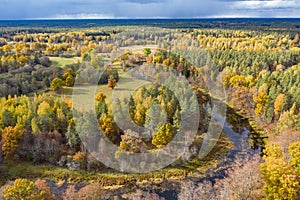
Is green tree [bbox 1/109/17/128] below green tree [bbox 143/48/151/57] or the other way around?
below

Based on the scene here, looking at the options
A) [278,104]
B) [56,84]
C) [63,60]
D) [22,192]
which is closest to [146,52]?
[63,60]

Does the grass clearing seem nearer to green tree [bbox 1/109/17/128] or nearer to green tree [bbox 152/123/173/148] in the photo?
green tree [bbox 1/109/17/128]

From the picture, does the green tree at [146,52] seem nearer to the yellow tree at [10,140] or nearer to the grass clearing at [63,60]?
the grass clearing at [63,60]

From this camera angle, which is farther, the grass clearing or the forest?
the grass clearing

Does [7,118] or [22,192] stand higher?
[7,118]

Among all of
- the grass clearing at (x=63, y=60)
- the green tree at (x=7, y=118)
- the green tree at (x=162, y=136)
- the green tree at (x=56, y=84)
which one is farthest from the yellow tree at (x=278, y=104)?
the grass clearing at (x=63, y=60)

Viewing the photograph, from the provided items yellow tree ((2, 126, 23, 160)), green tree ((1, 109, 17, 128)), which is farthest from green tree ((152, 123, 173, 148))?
green tree ((1, 109, 17, 128))

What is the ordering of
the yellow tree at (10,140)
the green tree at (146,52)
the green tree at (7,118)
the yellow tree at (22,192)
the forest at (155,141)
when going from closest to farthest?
the yellow tree at (22,192) < the forest at (155,141) < the yellow tree at (10,140) < the green tree at (7,118) < the green tree at (146,52)

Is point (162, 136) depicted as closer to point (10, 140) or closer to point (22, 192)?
point (22, 192)

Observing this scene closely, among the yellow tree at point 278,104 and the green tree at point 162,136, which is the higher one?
the yellow tree at point 278,104

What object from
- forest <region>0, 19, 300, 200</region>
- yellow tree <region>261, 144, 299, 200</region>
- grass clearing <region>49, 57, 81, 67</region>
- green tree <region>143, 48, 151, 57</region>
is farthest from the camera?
grass clearing <region>49, 57, 81, 67</region>

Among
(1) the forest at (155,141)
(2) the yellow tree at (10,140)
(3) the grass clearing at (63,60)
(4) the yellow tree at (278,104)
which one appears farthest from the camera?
(3) the grass clearing at (63,60)

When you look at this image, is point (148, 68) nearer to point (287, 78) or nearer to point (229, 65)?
point (229, 65)
